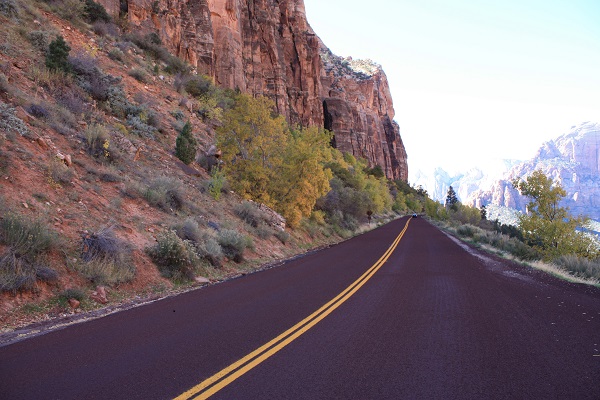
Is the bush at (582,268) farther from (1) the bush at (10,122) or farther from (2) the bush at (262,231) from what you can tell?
(1) the bush at (10,122)

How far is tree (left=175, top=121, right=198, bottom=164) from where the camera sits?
2145cm

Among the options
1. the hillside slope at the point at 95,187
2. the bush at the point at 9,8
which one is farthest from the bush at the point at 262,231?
the bush at the point at 9,8

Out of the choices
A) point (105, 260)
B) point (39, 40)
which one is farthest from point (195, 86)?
point (105, 260)

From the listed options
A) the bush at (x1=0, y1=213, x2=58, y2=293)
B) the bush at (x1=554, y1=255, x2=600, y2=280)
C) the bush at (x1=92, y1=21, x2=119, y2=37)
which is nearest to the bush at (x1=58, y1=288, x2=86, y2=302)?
the bush at (x1=0, y1=213, x2=58, y2=293)

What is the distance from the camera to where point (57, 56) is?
19141 millimetres

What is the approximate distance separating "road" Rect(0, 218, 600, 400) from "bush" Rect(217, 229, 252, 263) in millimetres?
5450

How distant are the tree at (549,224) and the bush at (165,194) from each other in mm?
20012

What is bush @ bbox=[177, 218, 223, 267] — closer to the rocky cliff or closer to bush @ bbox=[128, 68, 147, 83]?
bush @ bbox=[128, 68, 147, 83]

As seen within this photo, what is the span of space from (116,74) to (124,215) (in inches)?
615

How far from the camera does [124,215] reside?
1304cm

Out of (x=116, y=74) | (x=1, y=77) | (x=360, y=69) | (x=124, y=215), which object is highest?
(x=360, y=69)

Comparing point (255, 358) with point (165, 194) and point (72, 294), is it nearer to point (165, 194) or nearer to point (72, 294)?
point (72, 294)

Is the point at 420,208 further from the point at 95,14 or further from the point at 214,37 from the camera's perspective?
the point at 95,14

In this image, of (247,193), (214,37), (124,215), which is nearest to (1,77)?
(124,215)
